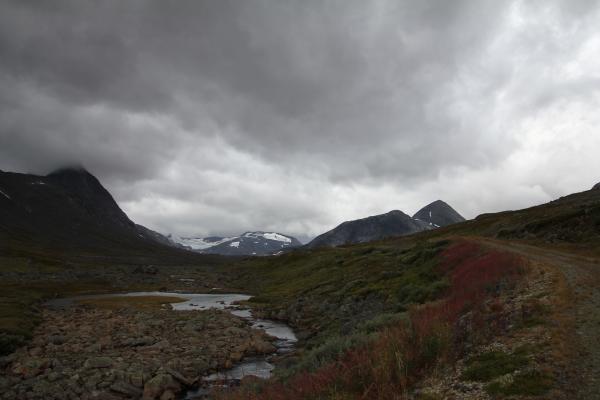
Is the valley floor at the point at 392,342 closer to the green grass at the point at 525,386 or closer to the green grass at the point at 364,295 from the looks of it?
the green grass at the point at 525,386

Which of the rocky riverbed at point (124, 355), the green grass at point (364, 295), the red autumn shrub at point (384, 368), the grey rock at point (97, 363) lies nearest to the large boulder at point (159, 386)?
the rocky riverbed at point (124, 355)

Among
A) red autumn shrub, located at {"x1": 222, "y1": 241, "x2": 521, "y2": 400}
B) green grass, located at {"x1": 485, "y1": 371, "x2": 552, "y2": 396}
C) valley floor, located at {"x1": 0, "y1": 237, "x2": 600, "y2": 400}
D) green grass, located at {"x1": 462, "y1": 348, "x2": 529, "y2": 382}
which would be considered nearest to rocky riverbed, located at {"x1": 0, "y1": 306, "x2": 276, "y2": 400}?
valley floor, located at {"x1": 0, "y1": 237, "x2": 600, "y2": 400}

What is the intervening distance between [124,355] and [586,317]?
32.3 metres

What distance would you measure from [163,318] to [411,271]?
34.2 m

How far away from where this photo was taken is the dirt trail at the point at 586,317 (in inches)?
392

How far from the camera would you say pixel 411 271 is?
169 ft

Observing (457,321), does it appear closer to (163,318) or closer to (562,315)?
(562,315)

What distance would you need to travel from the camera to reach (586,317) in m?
14.9

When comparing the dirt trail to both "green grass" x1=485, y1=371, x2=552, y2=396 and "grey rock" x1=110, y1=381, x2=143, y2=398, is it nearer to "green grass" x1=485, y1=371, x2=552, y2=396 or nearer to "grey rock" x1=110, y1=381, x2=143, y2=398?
"green grass" x1=485, y1=371, x2=552, y2=396

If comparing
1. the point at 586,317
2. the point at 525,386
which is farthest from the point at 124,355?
the point at 586,317

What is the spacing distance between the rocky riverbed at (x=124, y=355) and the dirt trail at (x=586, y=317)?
2307 centimetres

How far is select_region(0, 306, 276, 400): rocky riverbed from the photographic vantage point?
25.3 meters

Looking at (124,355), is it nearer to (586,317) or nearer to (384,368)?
(384,368)

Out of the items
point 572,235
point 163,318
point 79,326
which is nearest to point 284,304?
point 163,318
